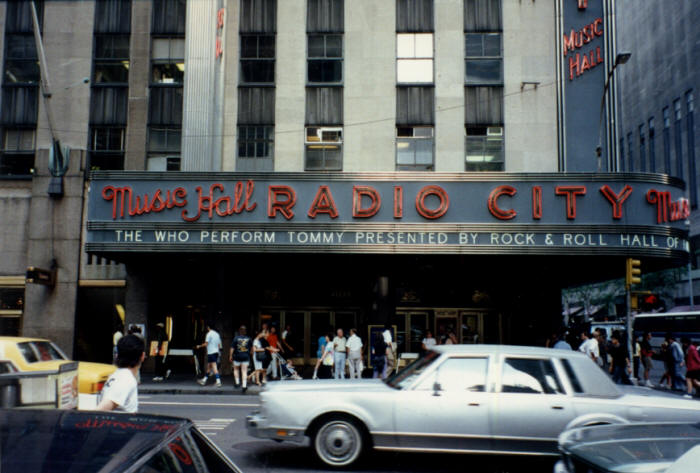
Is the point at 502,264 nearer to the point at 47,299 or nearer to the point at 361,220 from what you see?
the point at 361,220

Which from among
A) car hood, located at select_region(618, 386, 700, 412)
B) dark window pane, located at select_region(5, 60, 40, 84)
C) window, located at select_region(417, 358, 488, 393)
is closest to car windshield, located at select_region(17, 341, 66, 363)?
window, located at select_region(417, 358, 488, 393)

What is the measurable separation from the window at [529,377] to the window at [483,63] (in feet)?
54.2

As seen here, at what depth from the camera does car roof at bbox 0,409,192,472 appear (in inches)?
90.1

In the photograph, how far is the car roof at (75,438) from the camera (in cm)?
229

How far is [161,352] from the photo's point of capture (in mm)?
20016

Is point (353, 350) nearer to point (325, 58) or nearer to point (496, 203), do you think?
point (496, 203)

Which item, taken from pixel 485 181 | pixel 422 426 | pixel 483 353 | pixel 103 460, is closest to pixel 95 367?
pixel 422 426

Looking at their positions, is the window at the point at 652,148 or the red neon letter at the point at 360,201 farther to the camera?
the window at the point at 652,148

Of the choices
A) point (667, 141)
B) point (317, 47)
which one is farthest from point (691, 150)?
point (317, 47)

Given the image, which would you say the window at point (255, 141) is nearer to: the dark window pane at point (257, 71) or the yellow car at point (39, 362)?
the dark window pane at point (257, 71)

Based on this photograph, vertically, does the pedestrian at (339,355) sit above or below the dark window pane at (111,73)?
below

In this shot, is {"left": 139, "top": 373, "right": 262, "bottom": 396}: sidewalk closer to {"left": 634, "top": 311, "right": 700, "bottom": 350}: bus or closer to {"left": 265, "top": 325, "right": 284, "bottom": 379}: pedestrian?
{"left": 265, "top": 325, "right": 284, "bottom": 379}: pedestrian

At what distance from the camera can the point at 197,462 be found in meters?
3.09

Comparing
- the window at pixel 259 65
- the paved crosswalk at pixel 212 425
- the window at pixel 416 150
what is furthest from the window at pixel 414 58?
the paved crosswalk at pixel 212 425
